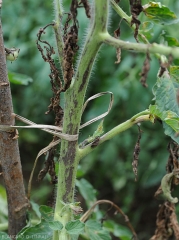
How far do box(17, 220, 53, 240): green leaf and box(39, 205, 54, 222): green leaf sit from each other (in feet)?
0.05

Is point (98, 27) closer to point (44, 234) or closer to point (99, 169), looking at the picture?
point (44, 234)

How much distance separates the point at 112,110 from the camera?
2.06m

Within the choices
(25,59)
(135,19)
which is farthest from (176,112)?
(25,59)

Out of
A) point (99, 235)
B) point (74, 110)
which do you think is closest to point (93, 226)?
point (99, 235)

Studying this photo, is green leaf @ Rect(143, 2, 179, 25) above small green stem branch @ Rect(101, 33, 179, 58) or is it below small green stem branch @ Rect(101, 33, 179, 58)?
above

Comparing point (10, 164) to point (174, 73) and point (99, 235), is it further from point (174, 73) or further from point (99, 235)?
point (174, 73)

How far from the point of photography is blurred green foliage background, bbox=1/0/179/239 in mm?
1881

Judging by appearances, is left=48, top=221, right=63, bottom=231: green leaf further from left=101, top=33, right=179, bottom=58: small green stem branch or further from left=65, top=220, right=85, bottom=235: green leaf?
left=101, top=33, right=179, bottom=58: small green stem branch

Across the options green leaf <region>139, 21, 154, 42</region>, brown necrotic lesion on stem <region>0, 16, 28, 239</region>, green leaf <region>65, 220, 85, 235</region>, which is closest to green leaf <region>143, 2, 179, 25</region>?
green leaf <region>139, 21, 154, 42</region>

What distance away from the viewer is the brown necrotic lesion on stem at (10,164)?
0.69 metres

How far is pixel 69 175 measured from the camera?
2.23ft

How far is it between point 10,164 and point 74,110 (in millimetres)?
185

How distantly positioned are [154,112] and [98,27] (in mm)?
171

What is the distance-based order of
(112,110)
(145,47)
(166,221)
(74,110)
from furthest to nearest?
(112,110) < (166,221) < (74,110) < (145,47)
